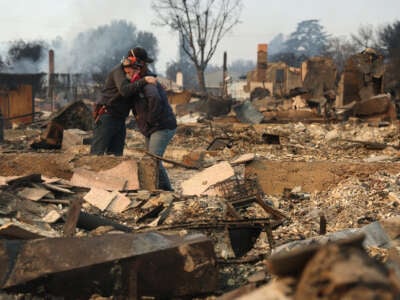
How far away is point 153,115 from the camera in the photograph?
6.85m

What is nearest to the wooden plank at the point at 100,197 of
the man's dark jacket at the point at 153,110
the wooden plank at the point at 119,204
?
the wooden plank at the point at 119,204

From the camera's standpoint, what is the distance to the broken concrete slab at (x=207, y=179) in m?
6.30

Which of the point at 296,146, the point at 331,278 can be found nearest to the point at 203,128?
the point at 296,146

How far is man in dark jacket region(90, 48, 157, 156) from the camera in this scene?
7.04 m

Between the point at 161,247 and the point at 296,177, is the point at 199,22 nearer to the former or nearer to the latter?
the point at 296,177

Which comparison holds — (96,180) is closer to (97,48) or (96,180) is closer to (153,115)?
(153,115)

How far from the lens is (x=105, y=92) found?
7270mm

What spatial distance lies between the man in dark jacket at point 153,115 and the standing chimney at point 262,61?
110 ft

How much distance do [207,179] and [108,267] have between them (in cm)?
327

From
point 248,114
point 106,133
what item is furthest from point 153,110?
point 248,114

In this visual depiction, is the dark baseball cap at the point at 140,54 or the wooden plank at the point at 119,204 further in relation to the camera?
the dark baseball cap at the point at 140,54

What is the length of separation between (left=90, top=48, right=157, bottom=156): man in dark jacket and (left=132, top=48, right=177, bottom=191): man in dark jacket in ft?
0.36

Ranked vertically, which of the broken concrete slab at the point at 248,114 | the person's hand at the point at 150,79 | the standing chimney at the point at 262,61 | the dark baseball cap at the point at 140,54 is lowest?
the broken concrete slab at the point at 248,114

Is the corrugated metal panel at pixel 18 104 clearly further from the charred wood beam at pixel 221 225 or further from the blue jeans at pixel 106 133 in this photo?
the charred wood beam at pixel 221 225
